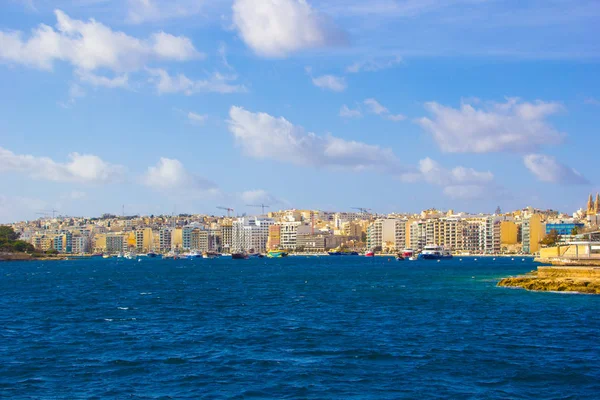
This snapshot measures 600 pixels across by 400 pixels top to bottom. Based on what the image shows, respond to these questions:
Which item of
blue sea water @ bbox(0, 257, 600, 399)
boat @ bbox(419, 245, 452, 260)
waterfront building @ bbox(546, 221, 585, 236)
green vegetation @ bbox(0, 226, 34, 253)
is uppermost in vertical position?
waterfront building @ bbox(546, 221, 585, 236)

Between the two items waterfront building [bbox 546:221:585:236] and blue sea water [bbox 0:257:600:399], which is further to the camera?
waterfront building [bbox 546:221:585:236]

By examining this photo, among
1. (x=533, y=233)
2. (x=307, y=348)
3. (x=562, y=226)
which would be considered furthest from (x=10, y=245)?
A: (x=307, y=348)

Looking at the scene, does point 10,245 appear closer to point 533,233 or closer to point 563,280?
point 533,233

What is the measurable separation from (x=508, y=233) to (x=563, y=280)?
469ft

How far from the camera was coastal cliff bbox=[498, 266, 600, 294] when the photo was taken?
50156 mm

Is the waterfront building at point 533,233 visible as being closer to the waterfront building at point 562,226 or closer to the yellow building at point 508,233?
the waterfront building at point 562,226

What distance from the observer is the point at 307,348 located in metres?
28.7

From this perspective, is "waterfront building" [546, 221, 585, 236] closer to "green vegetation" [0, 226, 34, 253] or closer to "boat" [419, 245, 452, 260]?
"boat" [419, 245, 452, 260]

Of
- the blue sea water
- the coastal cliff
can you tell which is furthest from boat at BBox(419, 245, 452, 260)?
the blue sea water

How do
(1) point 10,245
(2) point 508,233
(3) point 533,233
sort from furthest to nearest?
(2) point 508,233 < (3) point 533,233 < (1) point 10,245

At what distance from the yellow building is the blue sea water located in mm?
145927

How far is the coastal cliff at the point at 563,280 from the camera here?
50156mm

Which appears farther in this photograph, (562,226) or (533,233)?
(533,233)

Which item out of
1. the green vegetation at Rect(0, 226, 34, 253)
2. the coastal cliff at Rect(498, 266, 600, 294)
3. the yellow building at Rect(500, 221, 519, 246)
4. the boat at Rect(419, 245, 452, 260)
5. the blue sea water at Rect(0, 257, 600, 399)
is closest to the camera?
the blue sea water at Rect(0, 257, 600, 399)
